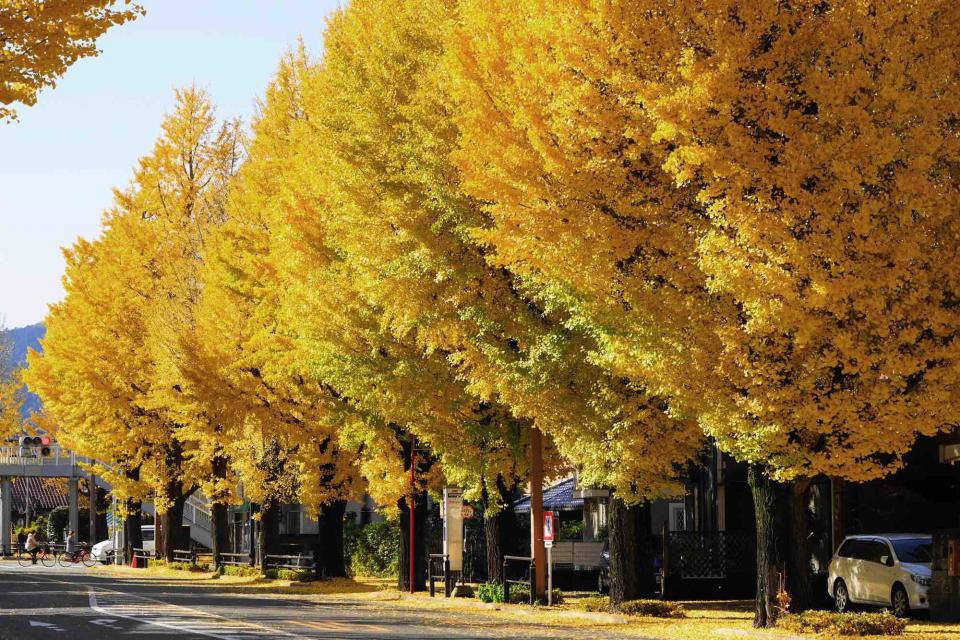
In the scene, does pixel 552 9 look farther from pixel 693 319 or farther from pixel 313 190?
pixel 313 190

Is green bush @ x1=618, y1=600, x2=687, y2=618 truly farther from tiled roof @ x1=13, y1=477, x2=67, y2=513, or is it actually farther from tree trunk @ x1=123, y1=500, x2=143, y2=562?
tiled roof @ x1=13, y1=477, x2=67, y2=513

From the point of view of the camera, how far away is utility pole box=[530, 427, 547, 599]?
93.9 ft

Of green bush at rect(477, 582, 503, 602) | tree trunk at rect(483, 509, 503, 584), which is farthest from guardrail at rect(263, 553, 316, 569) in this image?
green bush at rect(477, 582, 503, 602)

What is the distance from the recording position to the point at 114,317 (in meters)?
51.3

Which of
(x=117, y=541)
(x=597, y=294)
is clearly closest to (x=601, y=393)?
(x=597, y=294)

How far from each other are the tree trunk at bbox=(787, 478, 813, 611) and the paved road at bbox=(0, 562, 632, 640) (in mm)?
2880

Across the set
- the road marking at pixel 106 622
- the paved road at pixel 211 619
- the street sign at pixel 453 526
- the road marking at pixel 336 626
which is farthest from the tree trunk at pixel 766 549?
the street sign at pixel 453 526

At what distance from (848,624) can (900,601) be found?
6.50 meters

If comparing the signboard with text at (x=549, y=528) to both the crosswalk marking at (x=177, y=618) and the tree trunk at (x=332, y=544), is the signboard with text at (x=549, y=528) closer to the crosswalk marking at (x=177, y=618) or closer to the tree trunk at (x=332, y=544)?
the crosswalk marking at (x=177, y=618)

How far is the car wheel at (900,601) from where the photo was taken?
25.1 metres

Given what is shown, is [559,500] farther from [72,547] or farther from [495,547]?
[72,547]

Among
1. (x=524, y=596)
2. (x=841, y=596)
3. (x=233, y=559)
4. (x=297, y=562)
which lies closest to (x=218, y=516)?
(x=233, y=559)

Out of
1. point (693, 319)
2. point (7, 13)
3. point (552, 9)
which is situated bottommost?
point (693, 319)

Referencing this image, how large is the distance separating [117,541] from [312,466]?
108 feet
